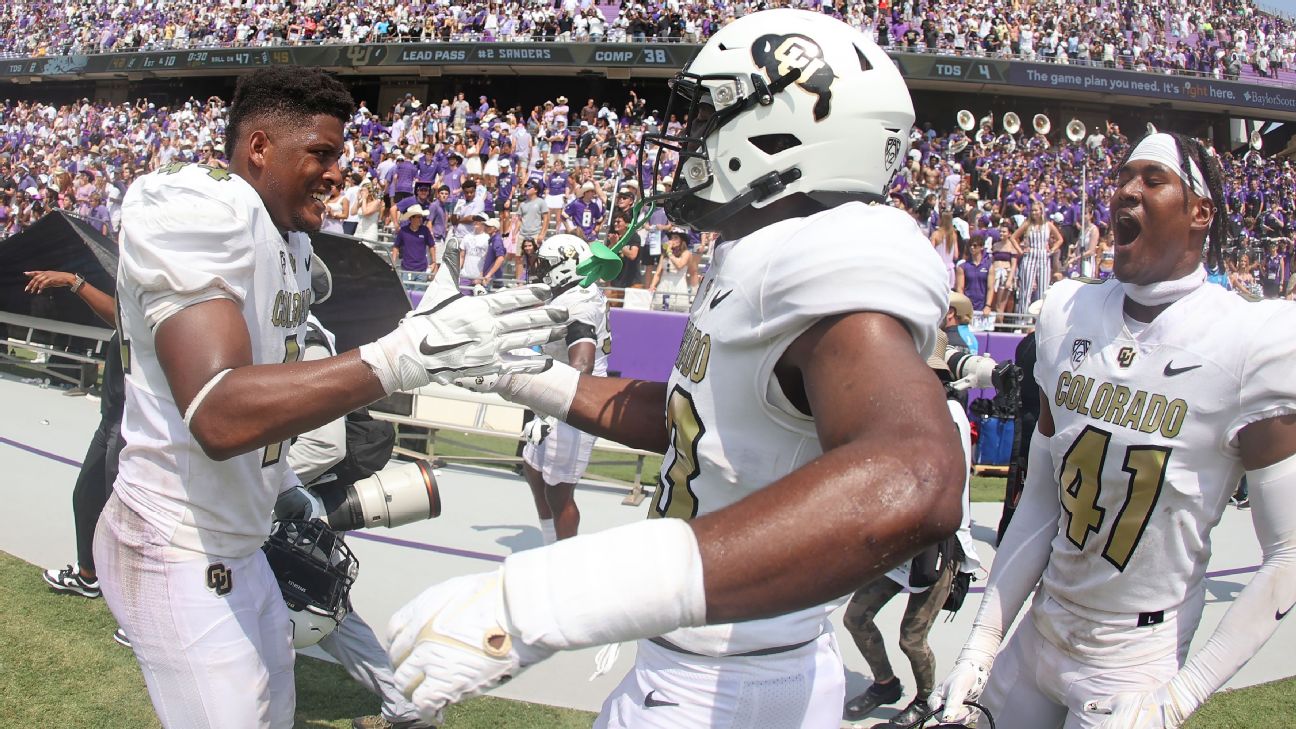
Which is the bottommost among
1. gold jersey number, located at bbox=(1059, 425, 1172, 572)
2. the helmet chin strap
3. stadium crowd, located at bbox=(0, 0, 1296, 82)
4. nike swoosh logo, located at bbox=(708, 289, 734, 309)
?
gold jersey number, located at bbox=(1059, 425, 1172, 572)

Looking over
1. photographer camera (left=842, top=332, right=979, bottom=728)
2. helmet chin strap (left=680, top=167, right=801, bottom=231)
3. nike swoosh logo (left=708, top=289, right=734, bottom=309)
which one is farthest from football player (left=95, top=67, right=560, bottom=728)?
photographer camera (left=842, top=332, right=979, bottom=728)

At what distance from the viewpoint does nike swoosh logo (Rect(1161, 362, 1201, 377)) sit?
2.47 m

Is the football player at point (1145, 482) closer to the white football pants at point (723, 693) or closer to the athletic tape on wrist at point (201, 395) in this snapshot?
the white football pants at point (723, 693)

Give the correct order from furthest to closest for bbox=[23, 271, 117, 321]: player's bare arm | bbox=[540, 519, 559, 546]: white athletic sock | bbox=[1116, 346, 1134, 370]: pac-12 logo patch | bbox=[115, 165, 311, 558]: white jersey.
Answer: bbox=[540, 519, 559, 546]: white athletic sock, bbox=[23, 271, 117, 321]: player's bare arm, bbox=[1116, 346, 1134, 370]: pac-12 logo patch, bbox=[115, 165, 311, 558]: white jersey

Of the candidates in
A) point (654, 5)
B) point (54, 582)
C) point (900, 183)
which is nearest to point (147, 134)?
point (654, 5)

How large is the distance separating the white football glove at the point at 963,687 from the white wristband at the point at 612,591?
5.14ft

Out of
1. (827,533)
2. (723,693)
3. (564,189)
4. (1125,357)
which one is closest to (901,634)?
(1125,357)

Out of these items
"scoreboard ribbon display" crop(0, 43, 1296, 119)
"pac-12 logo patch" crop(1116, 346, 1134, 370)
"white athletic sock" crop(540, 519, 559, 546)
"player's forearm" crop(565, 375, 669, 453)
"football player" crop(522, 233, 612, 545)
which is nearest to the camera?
"player's forearm" crop(565, 375, 669, 453)

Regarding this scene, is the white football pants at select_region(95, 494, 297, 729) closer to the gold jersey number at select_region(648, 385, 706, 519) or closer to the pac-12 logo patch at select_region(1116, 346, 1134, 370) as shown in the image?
the gold jersey number at select_region(648, 385, 706, 519)

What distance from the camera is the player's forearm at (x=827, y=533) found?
1073 mm

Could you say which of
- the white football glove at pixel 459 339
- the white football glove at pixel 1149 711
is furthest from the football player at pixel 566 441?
the white football glove at pixel 1149 711

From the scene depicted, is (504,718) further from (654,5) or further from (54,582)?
(654,5)

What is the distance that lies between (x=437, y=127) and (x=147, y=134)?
9.43m

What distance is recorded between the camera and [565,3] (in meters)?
27.1
